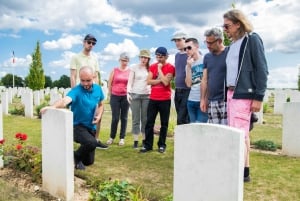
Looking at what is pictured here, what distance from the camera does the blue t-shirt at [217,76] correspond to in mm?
4445

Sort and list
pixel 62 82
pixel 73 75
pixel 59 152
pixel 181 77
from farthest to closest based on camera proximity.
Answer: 1. pixel 62 82
2. pixel 73 75
3. pixel 181 77
4. pixel 59 152

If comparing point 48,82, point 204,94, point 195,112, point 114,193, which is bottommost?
point 114,193

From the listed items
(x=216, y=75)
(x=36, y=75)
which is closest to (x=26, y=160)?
(x=216, y=75)

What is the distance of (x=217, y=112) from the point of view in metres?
4.52

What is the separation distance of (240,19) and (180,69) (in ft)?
5.79

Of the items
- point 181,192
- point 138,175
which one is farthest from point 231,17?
point 138,175

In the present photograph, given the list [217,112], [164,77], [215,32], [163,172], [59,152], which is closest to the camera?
[59,152]

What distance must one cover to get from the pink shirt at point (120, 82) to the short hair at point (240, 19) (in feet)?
10.6

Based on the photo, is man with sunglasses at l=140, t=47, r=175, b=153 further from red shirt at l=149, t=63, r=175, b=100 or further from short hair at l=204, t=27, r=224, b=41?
short hair at l=204, t=27, r=224, b=41

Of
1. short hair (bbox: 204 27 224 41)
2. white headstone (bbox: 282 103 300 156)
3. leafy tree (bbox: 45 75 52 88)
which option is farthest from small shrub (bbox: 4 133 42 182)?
leafy tree (bbox: 45 75 52 88)

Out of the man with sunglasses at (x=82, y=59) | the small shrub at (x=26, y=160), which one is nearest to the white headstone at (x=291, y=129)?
the man with sunglasses at (x=82, y=59)

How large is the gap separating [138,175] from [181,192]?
6.95ft

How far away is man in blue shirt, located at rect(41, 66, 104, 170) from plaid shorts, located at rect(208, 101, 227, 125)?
5.42 feet

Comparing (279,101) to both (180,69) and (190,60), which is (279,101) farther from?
(190,60)
